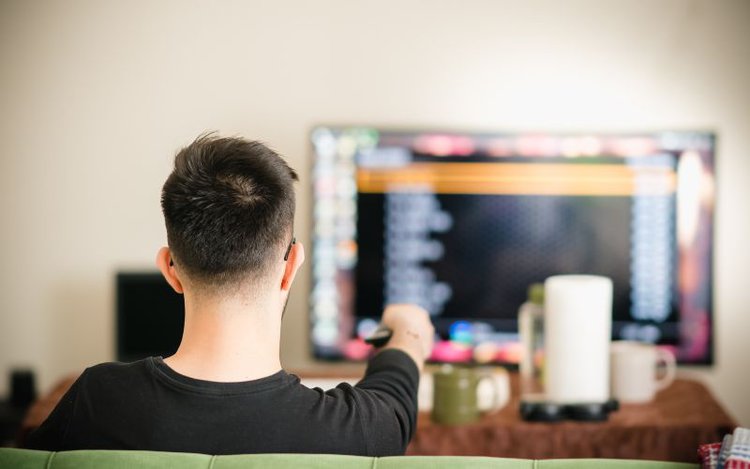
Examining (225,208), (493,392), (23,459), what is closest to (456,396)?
(493,392)

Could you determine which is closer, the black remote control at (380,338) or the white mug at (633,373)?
the black remote control at (380,338)

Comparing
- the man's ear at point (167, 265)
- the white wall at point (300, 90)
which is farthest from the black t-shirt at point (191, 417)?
the white wall at point (300, 90)

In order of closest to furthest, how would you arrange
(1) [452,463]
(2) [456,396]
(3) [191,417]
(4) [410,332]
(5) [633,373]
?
1. (1) [452,463]
2. (3) [191,417]
3. (4) [410,332]
4. (2) [456,396]
5. (5) [633,373]

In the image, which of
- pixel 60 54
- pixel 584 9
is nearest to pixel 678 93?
pixel 584 9

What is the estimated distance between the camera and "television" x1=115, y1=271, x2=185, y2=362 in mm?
3062

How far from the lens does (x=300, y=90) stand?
3.15 metres

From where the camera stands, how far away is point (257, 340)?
1238 millimetres

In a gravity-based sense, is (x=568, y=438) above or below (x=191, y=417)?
below

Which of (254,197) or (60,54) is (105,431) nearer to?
(254,197)

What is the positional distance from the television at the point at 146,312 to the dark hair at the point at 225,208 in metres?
1.84

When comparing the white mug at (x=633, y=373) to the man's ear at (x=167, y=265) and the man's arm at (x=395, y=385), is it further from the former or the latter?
the man's ear at (x=167, y=265)

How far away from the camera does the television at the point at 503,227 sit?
301cm

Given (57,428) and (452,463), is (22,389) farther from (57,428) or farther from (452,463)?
(452,463)

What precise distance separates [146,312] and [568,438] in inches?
57.2
